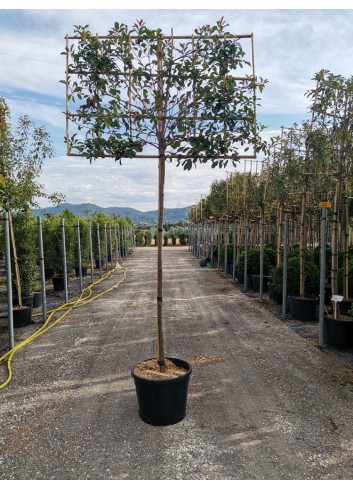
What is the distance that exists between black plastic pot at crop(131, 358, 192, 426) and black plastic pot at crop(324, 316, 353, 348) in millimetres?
3211

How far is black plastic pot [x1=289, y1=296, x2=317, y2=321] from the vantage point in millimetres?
7301

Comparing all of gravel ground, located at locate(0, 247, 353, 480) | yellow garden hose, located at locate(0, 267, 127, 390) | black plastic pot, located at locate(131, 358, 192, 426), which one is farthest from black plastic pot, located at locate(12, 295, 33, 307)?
black plastic pot, located at locate(131, 358, 192, 426)

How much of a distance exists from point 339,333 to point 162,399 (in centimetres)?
347

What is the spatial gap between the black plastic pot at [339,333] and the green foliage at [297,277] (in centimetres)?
196

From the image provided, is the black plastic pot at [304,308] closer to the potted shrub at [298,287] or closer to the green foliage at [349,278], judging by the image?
the potted shrub at [298,287]

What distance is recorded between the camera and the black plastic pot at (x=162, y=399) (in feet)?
11.2

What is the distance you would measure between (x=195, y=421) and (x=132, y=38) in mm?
3643

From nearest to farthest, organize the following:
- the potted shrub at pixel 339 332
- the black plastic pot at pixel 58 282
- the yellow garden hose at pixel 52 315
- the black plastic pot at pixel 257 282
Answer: the yellow garden hose at pixel 52 315 < the potted shrub at pixel 339 332 < the black plastic pot at pixel 257 282 < the black plastic pot at pixel 58 282

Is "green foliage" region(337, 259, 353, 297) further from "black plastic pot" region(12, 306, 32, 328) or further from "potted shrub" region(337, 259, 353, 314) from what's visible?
"black plastic pot" region(12, 306, 32, 328)

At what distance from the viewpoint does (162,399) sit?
3.45 metres

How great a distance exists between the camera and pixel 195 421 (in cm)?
360

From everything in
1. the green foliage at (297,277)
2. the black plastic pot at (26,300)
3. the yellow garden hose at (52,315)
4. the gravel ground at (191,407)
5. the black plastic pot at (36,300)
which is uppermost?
the green foliage at (297,277)

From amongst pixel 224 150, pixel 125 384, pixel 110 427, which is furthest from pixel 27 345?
pixel 224 150

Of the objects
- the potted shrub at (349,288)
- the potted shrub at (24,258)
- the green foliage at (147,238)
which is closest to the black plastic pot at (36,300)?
the potted shrub at (24,258)
